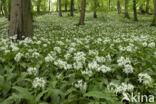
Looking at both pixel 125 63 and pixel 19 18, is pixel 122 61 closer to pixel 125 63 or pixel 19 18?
pixel 125 63

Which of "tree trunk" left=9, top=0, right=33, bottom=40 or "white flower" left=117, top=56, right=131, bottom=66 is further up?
"tree trunk" left=9, top=0, right=33, bottom=40

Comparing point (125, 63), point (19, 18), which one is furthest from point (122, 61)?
point (19, 18)

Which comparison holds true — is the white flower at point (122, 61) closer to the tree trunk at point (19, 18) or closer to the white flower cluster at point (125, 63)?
the white flower cluster at point (125, 63)

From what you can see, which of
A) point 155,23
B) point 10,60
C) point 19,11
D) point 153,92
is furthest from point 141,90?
point 155,23

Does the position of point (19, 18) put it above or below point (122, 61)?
above

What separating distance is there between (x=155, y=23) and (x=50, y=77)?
49.1 feet

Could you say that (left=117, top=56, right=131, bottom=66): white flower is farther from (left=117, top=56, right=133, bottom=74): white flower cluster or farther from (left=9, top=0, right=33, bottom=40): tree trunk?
(left=9, top=0, right=33, bottom=40): tree trunk

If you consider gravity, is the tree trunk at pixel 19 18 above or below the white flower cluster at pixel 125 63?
above

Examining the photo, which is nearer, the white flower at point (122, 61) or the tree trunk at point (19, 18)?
the white flower at point (122, 61)

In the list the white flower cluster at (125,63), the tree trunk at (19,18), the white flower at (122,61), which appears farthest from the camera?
the tree trunk at (19,18)

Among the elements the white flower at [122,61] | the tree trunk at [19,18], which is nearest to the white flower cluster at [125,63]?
the white flower at [122,61]

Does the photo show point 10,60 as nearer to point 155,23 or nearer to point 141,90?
point 141,90

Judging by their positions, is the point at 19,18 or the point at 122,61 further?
the point at 19,18

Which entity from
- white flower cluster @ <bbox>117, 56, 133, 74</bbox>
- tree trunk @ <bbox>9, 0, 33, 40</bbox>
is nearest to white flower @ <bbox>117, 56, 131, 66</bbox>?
white flower cluster @ <bbox>117, 56, 133, 74</bbox>
